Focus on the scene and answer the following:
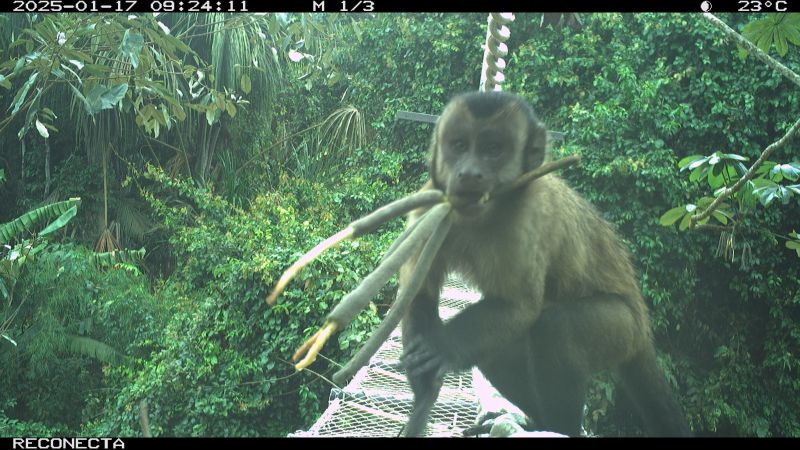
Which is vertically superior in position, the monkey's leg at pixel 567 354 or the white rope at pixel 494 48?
the white rope at pixel 494 48

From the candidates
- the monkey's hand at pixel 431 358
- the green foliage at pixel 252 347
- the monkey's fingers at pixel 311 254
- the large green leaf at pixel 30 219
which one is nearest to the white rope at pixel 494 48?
the monkey's hand at pixel 431 358

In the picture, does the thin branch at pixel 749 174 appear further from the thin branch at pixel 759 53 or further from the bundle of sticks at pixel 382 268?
the bundle of sticks at pixel 382 268

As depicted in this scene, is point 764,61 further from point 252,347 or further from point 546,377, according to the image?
point 252,347

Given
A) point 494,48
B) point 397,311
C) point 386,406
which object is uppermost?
point 494,48

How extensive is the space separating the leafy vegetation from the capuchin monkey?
3.71m

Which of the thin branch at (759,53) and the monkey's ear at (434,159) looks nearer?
the monkey's ear at (434,159)

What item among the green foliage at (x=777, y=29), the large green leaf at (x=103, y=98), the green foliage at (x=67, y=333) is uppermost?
the green foliage at (x=777, y=29)

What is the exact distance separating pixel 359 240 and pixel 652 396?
4.83m

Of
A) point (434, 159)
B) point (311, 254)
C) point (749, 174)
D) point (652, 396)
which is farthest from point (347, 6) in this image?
point (311, 254)

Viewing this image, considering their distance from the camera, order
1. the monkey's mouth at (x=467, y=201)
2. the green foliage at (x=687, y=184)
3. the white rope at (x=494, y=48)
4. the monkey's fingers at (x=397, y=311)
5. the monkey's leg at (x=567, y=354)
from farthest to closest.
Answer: the green foliage at (x=687, y=184)
the white rope at (x=494, y=48)
the monkey's leg at (x=567, y=354)
the monkey's mouth at (x=467, y=201)
the monkey's fingers at (x=397, y=311)

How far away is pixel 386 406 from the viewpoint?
4113mm

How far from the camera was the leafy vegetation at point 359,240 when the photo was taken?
7430 millimetres

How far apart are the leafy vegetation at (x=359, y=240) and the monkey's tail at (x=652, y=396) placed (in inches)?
149

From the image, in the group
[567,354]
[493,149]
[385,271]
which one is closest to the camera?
[385,271]
